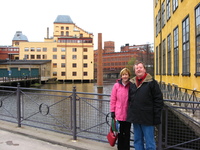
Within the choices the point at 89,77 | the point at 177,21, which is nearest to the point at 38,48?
the point at 89,77

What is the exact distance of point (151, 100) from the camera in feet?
11.6

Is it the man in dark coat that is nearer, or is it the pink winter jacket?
the man in dark coat

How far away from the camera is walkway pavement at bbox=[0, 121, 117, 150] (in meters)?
4.80

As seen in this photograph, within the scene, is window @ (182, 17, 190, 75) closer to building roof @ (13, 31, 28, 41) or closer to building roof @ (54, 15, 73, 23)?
building roof @ (54, 15, 73, 23)

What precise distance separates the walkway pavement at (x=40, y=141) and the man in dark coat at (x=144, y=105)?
1359mm

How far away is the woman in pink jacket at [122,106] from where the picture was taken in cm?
395

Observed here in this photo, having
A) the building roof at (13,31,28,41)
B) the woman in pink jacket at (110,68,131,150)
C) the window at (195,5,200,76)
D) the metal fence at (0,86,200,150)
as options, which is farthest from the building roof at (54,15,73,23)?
the woman in pink jacket at (110,68,131,150)

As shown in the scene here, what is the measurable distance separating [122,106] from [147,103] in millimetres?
584

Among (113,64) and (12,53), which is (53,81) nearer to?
(12,53)

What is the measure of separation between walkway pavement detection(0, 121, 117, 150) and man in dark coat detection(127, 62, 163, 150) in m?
1.36

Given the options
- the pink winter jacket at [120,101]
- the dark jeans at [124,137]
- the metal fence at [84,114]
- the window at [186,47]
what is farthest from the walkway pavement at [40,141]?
the window at [186,47]

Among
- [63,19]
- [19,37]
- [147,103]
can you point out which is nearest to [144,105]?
[147,103]

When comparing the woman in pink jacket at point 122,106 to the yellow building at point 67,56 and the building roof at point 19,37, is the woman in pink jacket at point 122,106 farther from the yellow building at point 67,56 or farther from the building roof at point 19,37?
the building roof at point 19,37

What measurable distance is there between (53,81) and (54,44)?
13893 millimetres
